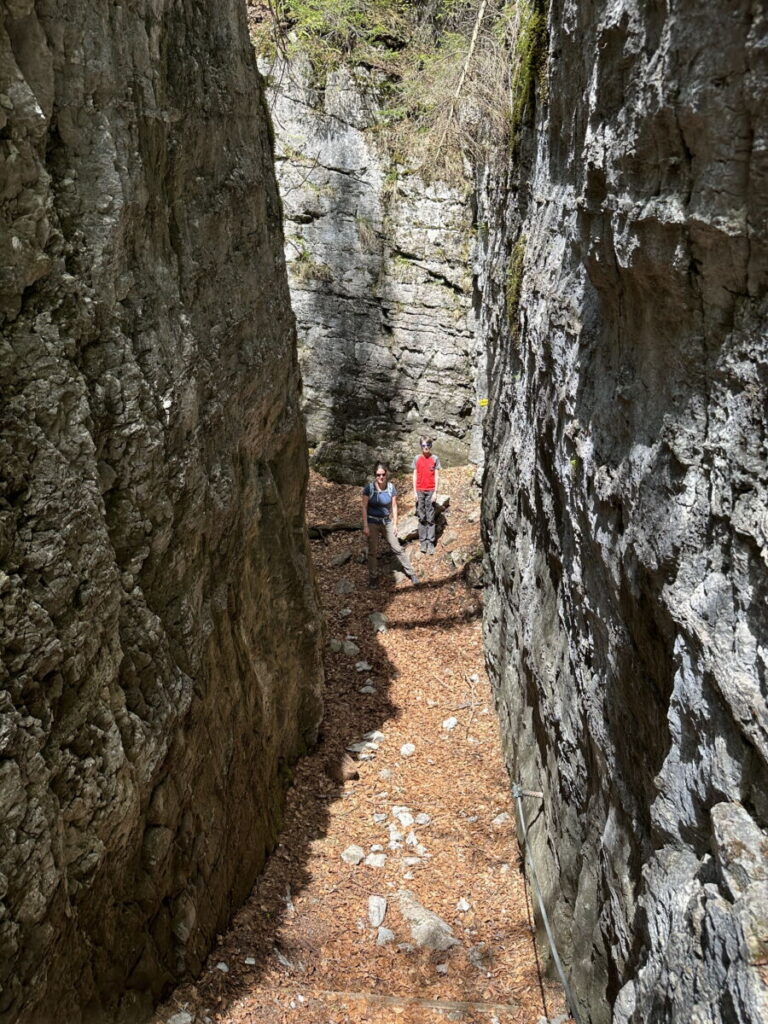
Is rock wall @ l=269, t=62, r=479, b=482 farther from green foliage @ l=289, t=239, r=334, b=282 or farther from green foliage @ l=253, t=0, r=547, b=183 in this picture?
green foliage @ l=253, t=0, r=547, b=183

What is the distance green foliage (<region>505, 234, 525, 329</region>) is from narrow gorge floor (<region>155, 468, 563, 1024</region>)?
422cm

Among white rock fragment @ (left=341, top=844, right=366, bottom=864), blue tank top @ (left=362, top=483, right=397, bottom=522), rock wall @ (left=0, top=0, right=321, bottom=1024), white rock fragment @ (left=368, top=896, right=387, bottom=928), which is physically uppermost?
rock wall @ (left=0, top=0, right=321, bottom=1024)

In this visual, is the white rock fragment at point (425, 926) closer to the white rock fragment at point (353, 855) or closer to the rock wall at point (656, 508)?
the white rock fragment at point (353, 855)

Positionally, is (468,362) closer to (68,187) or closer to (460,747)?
(460,747)

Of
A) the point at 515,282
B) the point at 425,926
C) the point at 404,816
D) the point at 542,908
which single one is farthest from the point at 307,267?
the point at 542,908

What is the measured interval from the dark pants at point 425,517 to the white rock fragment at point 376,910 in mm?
6145

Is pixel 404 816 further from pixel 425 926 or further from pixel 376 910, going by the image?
pixel 425 926

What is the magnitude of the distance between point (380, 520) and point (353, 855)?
510cm


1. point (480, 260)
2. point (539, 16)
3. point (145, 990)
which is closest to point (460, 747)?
point (145, 990)

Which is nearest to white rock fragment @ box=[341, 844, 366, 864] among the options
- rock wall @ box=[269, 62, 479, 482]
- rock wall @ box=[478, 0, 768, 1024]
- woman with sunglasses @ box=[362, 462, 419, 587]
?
rock wall @ box=[478, 0, 768, 1024]

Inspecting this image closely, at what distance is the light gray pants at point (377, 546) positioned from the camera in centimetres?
1104

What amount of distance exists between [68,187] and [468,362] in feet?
32.6

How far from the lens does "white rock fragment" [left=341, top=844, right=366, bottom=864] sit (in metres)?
6.66

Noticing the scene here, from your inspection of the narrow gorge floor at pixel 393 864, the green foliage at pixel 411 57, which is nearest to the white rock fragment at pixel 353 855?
the narrow gorge floor at pixel 393 864
